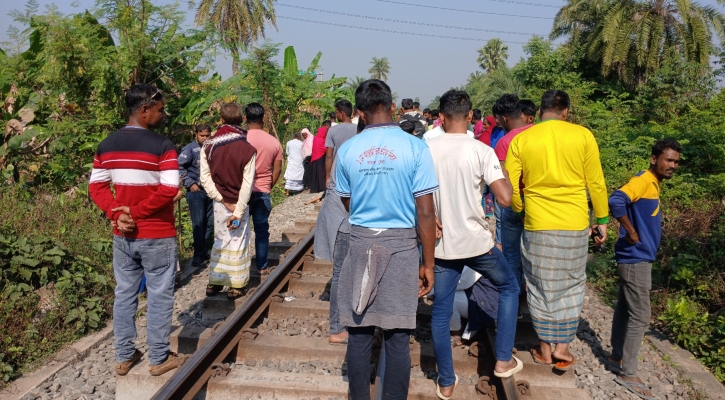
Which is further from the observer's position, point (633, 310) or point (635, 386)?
point (633, 310)

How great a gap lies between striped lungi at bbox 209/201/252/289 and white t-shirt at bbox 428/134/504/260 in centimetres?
239

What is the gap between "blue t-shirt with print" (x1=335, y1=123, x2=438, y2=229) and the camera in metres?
2.83

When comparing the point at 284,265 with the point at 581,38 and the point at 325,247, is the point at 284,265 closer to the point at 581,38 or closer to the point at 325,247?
the point at 325,247

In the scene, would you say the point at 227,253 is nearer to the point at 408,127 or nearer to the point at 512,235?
the point at 512,235

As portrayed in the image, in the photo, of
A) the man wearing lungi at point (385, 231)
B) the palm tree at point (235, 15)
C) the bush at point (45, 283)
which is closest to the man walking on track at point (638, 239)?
the man wearing lungi at point (385, 231)

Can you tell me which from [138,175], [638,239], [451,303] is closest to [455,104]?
[451,303]

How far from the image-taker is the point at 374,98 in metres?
2.97

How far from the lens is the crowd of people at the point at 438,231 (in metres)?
2.88

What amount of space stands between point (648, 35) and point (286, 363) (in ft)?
74.7

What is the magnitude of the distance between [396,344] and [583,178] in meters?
1.83

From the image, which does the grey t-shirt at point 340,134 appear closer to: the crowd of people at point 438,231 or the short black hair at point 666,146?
the crowd of people at point 438,231

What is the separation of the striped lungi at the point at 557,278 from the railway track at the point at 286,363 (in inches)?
11.9

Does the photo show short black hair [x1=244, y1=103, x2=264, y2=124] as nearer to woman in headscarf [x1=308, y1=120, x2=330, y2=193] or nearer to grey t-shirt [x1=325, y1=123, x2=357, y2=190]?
grey t-shirt [x1=325, y1=123, x2=357, y2=190]

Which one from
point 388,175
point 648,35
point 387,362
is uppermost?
point 648,35
